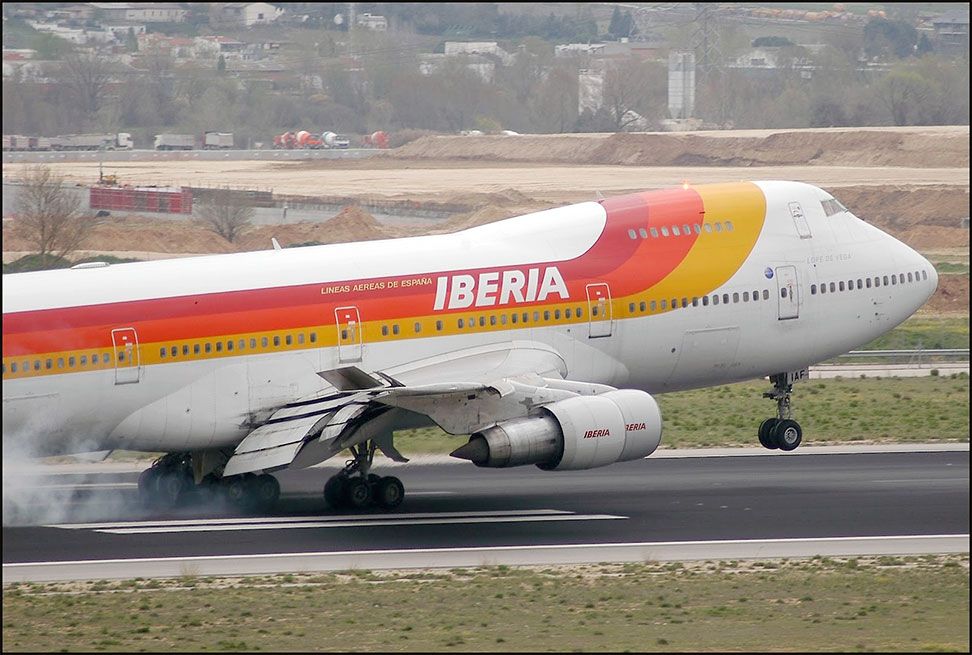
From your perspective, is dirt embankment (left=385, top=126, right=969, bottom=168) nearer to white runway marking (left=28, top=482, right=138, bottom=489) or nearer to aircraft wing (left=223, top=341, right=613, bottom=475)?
white runway marking (left=28, top=482, right=138, bottom=489)

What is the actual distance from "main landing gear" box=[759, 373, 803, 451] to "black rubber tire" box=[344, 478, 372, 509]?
10.2 metres

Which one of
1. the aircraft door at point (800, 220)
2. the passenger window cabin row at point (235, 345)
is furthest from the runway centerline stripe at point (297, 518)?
the aircraft door at point (800, 220)

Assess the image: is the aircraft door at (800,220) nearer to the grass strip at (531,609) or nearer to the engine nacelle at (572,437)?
the engine nacelle at (572,437)

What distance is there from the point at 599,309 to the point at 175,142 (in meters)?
96.4

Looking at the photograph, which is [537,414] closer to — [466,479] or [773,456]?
[466,479]

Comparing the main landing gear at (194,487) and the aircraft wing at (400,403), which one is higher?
the aircraft wing at (400,403)

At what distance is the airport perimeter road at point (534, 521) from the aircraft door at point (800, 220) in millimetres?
5632

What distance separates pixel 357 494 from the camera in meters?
32.1

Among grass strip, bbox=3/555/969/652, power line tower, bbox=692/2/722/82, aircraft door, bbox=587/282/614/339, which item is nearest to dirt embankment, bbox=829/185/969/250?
power line tower, bbox=692/2/722/82

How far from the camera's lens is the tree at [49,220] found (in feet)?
240

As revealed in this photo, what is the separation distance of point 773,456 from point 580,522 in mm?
9648

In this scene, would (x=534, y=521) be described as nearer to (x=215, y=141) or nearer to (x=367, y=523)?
(x=367, y=523)

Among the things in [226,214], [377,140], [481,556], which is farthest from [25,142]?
[481,556]

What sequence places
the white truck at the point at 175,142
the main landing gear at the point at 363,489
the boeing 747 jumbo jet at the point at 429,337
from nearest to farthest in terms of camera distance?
1. the boeing 747 jumbo jet at the point at 429,337
2. the main landing gear at the point at 363,489
3. the white truck at the point at 175,142
